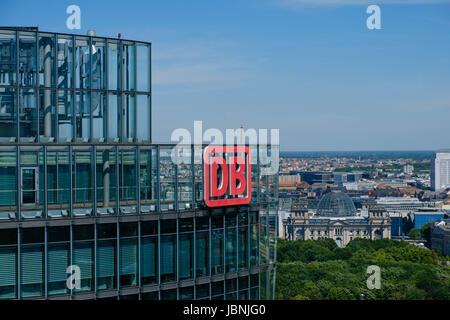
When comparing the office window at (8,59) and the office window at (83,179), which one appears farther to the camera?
the office window at (8,59)

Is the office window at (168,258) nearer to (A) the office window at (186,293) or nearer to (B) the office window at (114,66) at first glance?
(A) the office window at (186,293)

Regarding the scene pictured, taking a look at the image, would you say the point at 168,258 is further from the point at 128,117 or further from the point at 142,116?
the point at 142,116

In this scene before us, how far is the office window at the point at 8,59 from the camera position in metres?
26.5

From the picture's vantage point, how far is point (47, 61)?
26.8m

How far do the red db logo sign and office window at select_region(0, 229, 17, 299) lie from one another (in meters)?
7.58

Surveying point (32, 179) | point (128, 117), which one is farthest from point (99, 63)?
point (32, 179)

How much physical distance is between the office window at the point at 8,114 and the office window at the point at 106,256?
5.27 metres

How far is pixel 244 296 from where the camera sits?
29.7m

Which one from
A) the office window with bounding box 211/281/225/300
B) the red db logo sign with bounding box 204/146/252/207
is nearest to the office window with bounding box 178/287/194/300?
the office window with bounding box 211/281/225/300

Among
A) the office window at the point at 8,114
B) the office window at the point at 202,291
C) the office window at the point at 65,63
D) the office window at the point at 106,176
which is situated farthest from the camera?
the office window at the point at 202,291

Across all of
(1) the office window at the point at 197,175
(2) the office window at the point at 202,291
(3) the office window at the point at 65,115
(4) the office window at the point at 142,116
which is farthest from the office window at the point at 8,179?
(2) the office window at the point at 202,291

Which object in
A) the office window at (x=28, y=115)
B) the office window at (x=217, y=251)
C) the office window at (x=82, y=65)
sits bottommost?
the office window at (x=217, y=251)

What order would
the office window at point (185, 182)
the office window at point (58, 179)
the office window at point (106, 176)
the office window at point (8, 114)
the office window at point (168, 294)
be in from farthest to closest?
the office window at point (185, 182) < the office window at point (168, 294) < the office window at point (8, 114) < the office window at point (106, 176) < the office window at point (58, 179)
